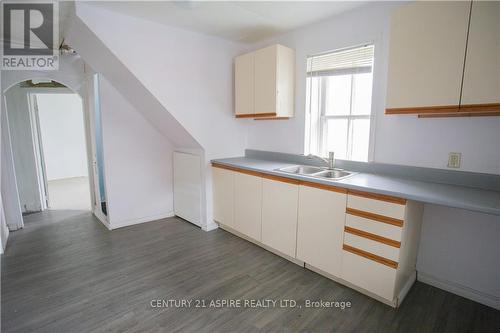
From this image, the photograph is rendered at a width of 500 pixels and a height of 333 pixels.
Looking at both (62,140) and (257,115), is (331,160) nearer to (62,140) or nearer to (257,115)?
(257,115)

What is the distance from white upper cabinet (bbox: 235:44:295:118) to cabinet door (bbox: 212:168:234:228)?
0.81m

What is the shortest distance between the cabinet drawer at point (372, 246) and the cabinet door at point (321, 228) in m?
0.08

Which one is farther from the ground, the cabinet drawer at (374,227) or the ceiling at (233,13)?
the ceiling at (233,13)

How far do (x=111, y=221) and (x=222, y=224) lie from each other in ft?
4.80

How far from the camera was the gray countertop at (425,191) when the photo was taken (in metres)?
1.47

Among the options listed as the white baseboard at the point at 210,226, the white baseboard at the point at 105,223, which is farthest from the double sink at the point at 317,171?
the white baseboard at the point at 105,223

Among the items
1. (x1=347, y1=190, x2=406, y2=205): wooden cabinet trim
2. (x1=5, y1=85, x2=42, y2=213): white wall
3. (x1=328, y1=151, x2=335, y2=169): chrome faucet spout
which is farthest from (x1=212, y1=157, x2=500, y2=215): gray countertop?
(x1=5, y1=85, x2=42, y2=213): white wall

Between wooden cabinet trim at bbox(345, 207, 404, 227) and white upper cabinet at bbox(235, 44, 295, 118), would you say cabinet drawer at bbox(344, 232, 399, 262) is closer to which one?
wooden cabinet trim at bbox(345, 207, 404, 227)

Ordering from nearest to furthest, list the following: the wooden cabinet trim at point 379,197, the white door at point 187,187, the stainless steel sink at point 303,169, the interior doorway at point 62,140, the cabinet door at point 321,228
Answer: the wooden cabinet trim at point 379,197, the cabinet door at point 321,228, the stainless steel sink at point 303,169, the white door at point 187,187, the interior doorway at point 62,140

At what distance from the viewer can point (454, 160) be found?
6.34ft

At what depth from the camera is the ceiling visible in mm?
2221

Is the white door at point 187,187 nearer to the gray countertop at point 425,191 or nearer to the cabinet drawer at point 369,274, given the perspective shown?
the gray countertop at point 425,191

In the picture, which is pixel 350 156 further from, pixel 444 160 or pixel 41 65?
pixel 41 65

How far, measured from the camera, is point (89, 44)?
2.53 meters
